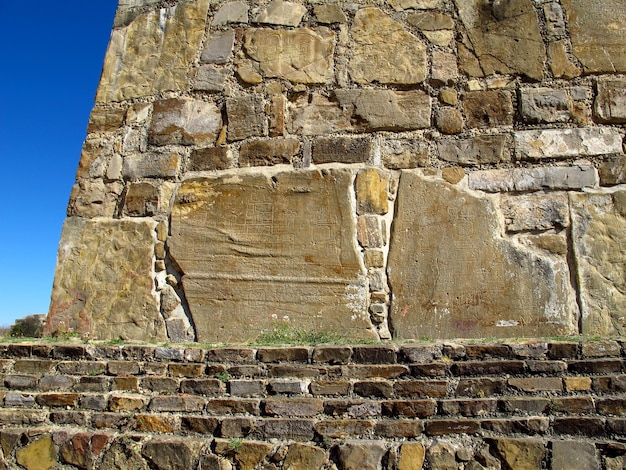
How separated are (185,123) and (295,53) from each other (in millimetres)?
844

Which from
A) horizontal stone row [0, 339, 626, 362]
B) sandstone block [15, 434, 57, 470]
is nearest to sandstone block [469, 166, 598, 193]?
horizontal stone row [0, 339, 626, 362]

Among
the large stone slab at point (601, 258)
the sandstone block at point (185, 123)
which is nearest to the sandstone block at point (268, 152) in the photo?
the sandstone block at point (185, 123)

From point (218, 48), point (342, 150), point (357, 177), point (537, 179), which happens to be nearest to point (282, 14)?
point (218, 48)

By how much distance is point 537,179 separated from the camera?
337cm

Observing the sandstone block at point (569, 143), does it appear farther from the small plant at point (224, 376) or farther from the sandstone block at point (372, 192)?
the small plant at point (224, 376)

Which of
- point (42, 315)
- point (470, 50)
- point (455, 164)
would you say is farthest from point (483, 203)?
point (42, 315)

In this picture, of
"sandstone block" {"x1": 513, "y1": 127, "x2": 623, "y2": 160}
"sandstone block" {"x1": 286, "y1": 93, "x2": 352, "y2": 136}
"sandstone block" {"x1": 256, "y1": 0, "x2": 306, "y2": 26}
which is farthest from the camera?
"sandstone block" {"x1": 256, "y1": 0, "x2": 306, "y2": 26}

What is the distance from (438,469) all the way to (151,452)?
126 centimetres

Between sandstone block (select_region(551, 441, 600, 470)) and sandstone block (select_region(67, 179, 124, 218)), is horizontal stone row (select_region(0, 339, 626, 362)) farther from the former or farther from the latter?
sandstone block (select_region(67, 179, 124, 218))

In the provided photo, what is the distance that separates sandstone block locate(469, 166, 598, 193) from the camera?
335 centimetres

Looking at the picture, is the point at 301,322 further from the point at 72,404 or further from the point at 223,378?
the point at 72,404

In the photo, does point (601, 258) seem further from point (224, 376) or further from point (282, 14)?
point (282, 14)

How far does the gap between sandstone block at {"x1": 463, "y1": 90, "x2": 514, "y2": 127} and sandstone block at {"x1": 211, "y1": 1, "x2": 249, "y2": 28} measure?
1.58 metres

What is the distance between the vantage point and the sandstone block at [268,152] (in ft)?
11.9
